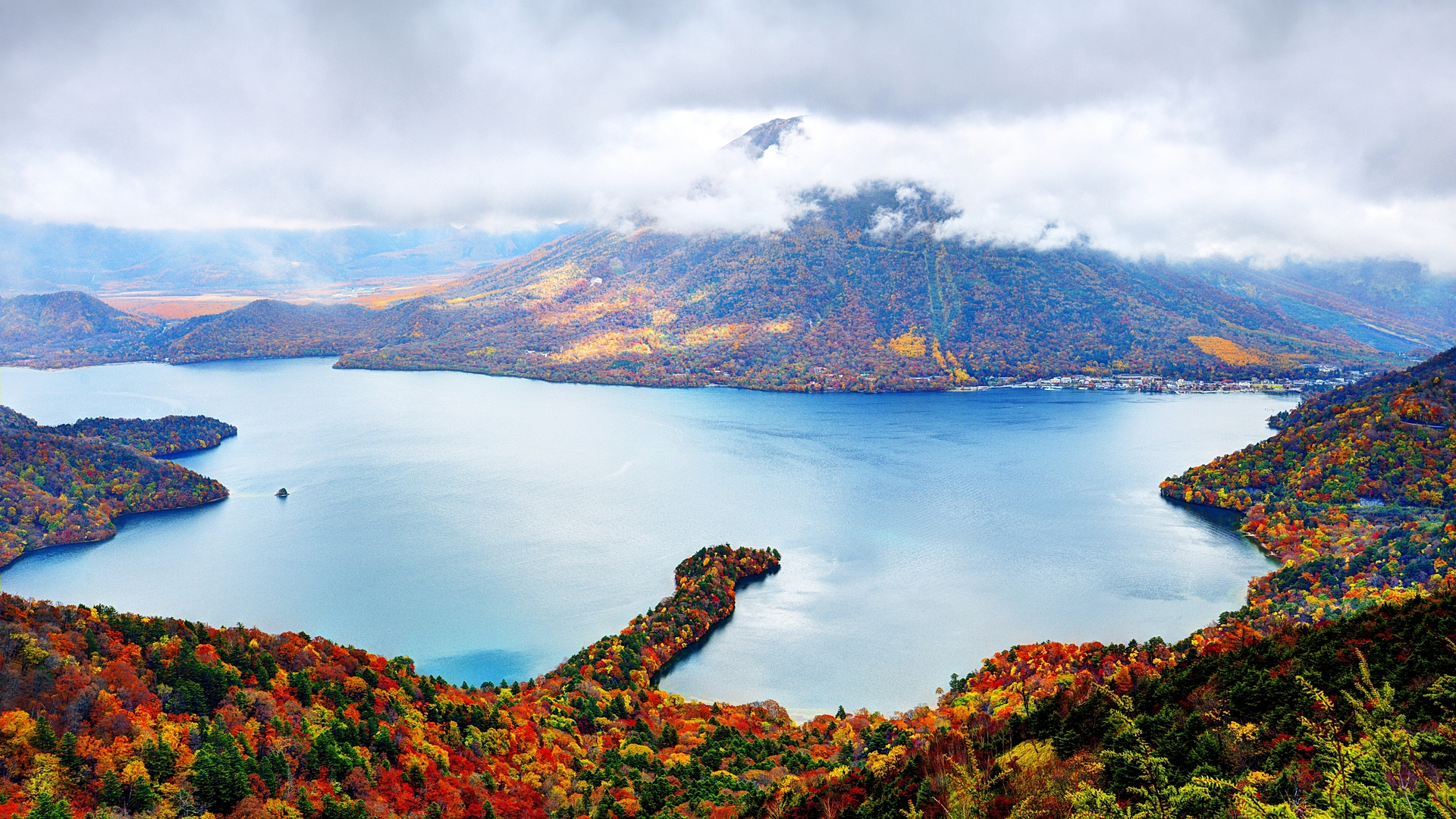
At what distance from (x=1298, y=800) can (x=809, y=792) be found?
43.7ft

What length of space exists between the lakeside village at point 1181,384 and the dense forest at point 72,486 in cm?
10625

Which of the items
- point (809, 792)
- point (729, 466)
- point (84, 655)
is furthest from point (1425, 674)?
point (729, 466)

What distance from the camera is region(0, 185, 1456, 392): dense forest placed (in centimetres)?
14688

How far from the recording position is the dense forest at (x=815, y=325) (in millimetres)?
146875

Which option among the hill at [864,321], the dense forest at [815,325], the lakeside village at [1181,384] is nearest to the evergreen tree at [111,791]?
the dense forest at [815,325]

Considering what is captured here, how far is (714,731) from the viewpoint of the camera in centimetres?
3166

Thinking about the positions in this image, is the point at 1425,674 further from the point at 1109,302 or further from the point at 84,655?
the point at 1109,302

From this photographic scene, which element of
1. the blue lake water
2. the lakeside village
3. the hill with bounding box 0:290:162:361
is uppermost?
the hill with bounding box 0:290:162:361

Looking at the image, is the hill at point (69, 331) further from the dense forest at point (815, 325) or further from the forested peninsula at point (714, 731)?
the forested peninsula at point (714, 731)

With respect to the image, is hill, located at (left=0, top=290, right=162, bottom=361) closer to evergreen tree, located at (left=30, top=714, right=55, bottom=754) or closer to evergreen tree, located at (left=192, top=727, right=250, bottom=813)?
evergreen tree, located at (left=30, top=714, right=55, bottom=754)

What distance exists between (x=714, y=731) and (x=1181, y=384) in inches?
5018

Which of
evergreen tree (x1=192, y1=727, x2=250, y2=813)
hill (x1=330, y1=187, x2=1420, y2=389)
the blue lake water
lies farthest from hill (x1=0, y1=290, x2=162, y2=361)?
evergreen tree (x1=192, y1=727, x2=250, y2=813)

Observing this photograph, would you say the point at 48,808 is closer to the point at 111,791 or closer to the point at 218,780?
the point at 111,791

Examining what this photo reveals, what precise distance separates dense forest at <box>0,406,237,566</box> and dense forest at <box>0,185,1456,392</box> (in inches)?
3024
